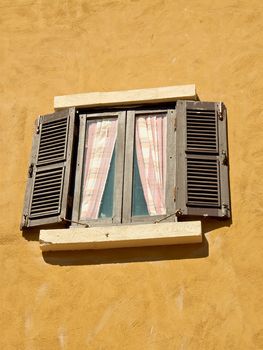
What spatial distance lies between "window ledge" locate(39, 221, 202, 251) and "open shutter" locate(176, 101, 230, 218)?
22 centimetres

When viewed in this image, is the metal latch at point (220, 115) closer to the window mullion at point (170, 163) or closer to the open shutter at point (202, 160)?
the open shutter at point (202, 160)

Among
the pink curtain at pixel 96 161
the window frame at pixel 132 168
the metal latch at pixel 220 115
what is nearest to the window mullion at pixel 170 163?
the window frame at pixel 132 168

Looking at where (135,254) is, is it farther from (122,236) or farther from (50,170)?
(50,170)

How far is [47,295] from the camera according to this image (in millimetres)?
6254

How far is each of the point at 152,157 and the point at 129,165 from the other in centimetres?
21

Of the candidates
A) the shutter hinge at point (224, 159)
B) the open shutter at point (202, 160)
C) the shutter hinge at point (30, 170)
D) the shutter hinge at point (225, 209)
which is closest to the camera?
the shutter hinge at point (225, 209)

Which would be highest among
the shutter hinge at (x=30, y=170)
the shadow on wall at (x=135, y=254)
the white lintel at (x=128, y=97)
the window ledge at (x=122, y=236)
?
the white lintel at (x=128, y=97)

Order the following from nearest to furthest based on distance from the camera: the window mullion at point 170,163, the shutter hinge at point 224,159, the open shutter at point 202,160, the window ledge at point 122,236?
the window ledge at point 122,236 → the open shutter at point 202,160 → the window mullion at point 170,163 → the shutter hinge at point 224,159

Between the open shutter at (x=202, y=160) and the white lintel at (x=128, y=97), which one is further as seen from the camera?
the white lintel at (x=128, y=97)

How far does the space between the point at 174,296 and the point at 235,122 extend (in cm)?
173

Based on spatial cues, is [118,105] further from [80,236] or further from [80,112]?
[80,236]

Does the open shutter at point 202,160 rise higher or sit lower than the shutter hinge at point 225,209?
higher

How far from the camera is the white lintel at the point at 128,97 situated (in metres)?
7.09

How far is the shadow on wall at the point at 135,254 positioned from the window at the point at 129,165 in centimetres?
26
